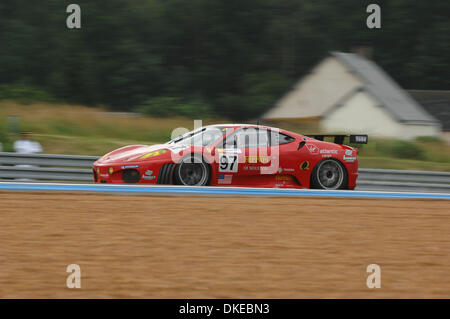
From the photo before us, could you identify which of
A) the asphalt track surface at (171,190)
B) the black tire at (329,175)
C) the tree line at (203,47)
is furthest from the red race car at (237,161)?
the tree line at (203,47)

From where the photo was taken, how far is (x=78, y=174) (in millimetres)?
11305

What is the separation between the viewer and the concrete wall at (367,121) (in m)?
36.5

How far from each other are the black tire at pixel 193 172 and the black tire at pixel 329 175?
1825 millimetres

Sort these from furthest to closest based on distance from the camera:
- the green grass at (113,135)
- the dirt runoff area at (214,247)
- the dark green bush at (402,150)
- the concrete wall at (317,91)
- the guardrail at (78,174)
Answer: the concrete wall at (317,91), the dark green bush at (402,150), the green grass at (113,135), the guardrail at (78,174), the dirt runoff area at (214,247)

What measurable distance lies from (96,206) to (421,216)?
4135 millimetres

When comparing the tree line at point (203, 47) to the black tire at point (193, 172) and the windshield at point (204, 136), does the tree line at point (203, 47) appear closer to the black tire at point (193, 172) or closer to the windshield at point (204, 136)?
the windshield at point (204, 136)

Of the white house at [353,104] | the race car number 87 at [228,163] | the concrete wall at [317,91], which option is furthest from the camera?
the concrete wall at [317,91]

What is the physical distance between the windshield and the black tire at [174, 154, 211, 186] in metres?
0.35

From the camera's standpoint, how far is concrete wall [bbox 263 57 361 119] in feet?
133

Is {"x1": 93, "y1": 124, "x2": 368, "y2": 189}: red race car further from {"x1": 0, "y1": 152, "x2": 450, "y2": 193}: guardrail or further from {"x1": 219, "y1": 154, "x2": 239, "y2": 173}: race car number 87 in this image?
{"x1": 0, "y1": 152, "x2": 450, "y2": 193}: guardrail

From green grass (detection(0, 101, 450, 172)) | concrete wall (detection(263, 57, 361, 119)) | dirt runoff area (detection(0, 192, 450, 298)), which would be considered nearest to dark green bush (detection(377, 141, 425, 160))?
green grass (detection(0, 101, 450, 172))

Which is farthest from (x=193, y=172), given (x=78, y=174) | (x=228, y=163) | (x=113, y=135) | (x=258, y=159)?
(x=113, y=135)
